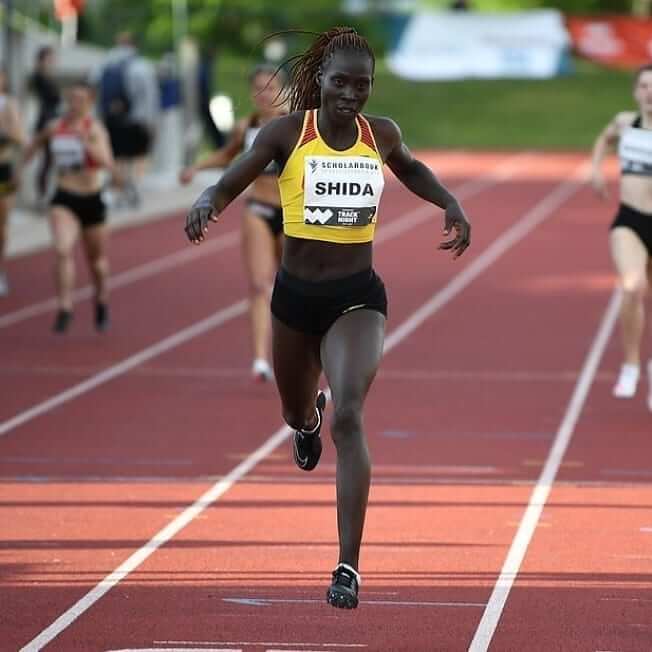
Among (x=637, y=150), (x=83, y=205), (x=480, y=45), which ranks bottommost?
(x=480, y=45)

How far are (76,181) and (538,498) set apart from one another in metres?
7.31

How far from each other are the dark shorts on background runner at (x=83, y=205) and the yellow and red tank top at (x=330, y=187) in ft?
29.6

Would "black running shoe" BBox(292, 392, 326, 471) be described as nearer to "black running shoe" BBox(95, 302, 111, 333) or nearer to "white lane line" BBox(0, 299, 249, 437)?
"white lane line" BBox(0, 299, 249, 437)

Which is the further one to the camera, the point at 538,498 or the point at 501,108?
the point at 501,108

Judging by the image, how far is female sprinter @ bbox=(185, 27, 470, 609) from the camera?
22.8 ft

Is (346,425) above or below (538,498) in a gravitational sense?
above

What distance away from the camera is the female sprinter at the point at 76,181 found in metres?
16.0

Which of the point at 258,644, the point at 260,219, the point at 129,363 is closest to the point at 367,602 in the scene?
the point at 258,644

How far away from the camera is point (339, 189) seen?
7137mm

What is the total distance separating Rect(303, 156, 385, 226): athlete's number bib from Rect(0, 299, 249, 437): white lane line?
16.3 feet

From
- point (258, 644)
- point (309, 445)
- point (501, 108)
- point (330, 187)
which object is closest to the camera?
point (258, 644)

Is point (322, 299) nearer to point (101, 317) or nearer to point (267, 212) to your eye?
point (267, 212)

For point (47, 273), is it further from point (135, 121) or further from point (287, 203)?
point (287, 203)

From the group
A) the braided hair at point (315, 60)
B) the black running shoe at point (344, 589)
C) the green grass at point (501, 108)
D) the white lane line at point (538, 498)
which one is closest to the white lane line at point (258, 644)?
the black running shoe at point (344, 589)
